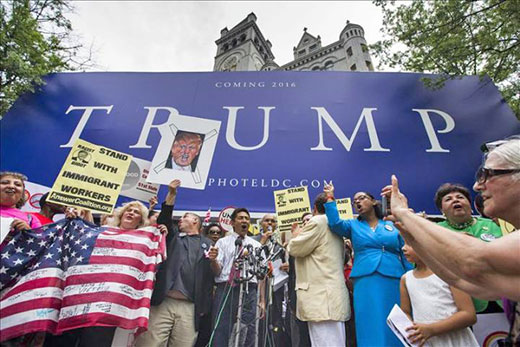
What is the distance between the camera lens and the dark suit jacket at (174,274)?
2715mm

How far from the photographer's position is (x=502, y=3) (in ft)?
17.1

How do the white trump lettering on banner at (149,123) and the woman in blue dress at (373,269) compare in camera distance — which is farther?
the white trump lettering on banner at (149,123)

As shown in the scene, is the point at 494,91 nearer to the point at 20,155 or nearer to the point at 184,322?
the point at 184,322

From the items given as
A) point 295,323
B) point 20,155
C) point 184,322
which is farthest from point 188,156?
point 20,155

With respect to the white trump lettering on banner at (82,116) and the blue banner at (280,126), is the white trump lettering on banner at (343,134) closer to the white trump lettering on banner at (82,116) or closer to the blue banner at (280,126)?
the blue banner at (280,126)

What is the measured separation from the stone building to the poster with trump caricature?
30159 millimetres

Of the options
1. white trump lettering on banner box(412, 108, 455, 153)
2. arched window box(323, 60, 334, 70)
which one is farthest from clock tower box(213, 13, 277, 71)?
white trump lettering on banner box(412, 108, 455, 153)

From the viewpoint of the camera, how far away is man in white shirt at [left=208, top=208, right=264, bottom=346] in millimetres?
2674

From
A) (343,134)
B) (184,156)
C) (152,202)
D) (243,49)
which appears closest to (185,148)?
(184,156)

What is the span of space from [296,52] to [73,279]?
4866 centimetres

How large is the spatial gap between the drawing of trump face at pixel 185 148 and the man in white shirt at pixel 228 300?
1140 millimetres

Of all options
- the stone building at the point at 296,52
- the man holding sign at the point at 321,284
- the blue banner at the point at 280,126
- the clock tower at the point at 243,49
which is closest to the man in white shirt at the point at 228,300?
the man holding sign at the point at 321,284

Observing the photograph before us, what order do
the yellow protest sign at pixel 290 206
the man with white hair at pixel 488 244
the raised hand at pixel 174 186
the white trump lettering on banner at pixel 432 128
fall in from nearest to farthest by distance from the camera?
the man with white hair at pixel 488 244 < the raised hand at pixel 174 186 < the yellow protest sign at pixel 290 206 < the white trump lettering on banner at pixel 432 128

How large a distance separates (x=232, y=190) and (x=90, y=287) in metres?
3.33
